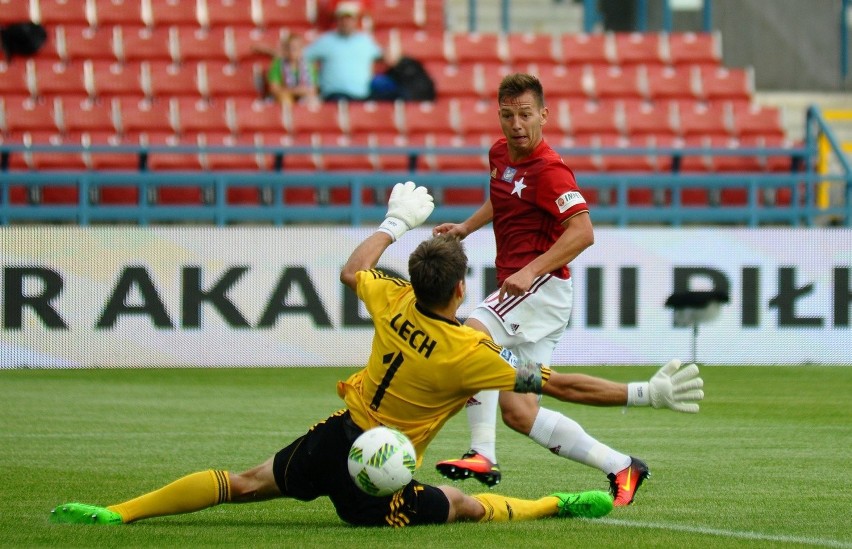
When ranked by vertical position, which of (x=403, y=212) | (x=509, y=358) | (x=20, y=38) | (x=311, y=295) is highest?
(x=20, y=38)

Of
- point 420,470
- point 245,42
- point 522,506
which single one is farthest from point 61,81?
point 522,506

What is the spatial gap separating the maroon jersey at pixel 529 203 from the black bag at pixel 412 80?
11119 mm

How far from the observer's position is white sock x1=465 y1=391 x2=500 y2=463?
7.20 metres

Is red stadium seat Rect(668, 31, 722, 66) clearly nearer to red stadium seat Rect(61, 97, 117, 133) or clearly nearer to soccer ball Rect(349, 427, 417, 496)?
red stadium seat Rect(61, 97, 117, 133)

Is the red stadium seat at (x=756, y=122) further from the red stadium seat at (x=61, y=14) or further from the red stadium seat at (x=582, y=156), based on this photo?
the red stadium seat at (x=61, y=14)

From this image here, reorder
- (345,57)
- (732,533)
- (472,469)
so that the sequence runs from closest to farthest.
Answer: (732,533) → (472,469) → (345,57)

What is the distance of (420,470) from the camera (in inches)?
320

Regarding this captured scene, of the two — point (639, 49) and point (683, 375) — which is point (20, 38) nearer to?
point (639, 49)

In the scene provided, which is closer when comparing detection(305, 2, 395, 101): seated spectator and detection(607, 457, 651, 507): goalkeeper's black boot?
detection(607, 457, 651, 507): goalkeeper's black boot

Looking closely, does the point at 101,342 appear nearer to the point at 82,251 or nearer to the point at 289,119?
the point at 82,251

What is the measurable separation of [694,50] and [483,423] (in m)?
14.0

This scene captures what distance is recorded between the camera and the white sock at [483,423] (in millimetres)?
7195

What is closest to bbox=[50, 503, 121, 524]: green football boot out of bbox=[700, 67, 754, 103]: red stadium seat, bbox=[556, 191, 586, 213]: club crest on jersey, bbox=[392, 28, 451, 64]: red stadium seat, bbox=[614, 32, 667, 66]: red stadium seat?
bbox=[556, 191, 586, 213]: club crest on jersey

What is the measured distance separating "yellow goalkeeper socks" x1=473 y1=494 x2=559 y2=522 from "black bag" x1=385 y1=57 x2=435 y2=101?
12.5 m
